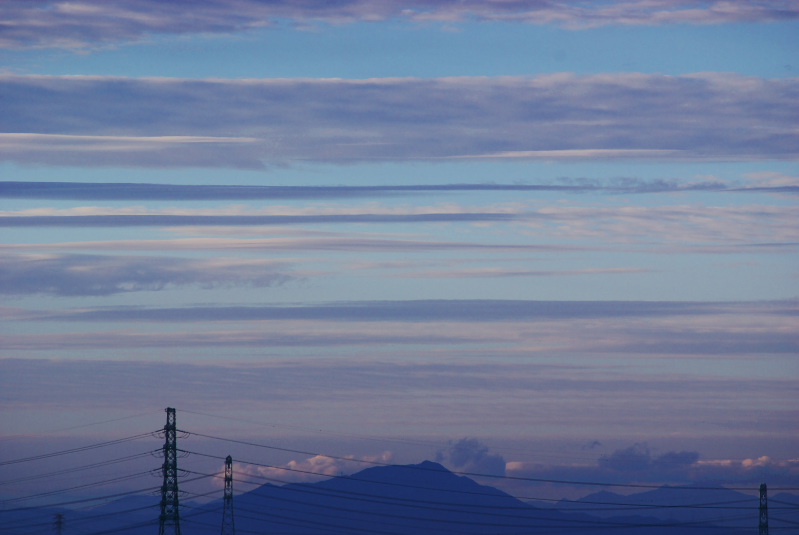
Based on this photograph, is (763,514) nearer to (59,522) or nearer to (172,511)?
(172,511)

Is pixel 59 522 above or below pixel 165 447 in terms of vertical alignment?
below

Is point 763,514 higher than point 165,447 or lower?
lower

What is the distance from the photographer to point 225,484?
362ft

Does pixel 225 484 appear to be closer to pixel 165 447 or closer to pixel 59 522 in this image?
pixel 165 447

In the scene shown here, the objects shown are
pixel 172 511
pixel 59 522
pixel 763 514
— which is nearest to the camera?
pixel 172 511

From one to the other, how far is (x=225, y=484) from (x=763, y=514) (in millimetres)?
55382

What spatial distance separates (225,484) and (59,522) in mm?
42828

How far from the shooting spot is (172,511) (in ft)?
332

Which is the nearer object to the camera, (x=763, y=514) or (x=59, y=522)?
(x=763, y=514)

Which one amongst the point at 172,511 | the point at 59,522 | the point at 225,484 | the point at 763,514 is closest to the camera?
the point at 172,511

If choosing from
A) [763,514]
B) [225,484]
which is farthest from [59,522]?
[763,514]

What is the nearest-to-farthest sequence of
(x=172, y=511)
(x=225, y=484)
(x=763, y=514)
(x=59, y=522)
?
1. (x=172, y=511)
2. (x=225, y=484)
3. (x=763, y=514)
4. (x=59, y=522)

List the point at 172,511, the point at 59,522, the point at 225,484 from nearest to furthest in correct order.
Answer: the point at 172,511 < the point at 225,484 < the point at 59,522

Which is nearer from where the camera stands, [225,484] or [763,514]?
[225,484]
